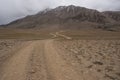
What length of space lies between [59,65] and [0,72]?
419 cm

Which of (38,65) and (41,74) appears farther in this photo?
(38,65)

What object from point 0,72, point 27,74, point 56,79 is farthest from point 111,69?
point 0,72

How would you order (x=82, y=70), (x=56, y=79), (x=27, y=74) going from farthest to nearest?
(x=82, y=70)
(x=27, y=74)
(x=56, y=79)

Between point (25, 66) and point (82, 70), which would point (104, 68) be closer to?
point (82, 70)

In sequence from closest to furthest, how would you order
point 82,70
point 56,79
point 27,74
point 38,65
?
point 56,79 → point 27,74 → point 82,70 → point 38,65

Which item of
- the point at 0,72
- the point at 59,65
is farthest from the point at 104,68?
the point at 0,72

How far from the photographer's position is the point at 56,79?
10.6 meters

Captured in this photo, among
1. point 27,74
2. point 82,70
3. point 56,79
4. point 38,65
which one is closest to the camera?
point 56,79

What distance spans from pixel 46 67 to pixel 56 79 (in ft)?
9.46

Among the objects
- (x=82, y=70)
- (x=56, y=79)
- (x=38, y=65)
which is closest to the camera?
(x=56, y=79)

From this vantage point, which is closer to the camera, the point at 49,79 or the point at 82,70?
the point at 49,79

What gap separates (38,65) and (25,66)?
0.94 m

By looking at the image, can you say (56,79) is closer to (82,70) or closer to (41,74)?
(41,74)

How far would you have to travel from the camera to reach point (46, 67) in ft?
43.9
